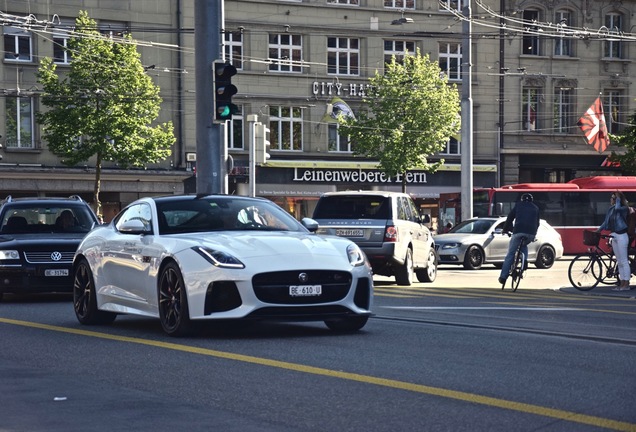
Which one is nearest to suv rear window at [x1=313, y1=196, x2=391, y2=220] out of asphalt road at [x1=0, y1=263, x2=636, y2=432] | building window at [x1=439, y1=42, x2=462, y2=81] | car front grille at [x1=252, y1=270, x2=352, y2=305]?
asphalt road at [x1=0, y1=263, x2=636, y2=432]

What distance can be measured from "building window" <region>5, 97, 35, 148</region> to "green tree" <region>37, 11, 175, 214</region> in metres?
4.53

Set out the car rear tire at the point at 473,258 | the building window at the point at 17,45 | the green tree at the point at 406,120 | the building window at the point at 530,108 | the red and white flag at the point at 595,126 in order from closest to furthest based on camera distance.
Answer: the car rear tire at the point at 473,258, the building window at the point at 17,45, the green tree at the point at 406,120, the red and white flag at the point at 595,126, the building window at the point at 530,108

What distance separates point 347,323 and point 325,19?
48048 millimetres

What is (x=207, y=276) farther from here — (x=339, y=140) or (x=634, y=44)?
(x=634, y=44)

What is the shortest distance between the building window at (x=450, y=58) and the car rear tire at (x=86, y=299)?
49550mm

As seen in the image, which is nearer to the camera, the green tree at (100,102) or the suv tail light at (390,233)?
the suv tail light at (390,233)

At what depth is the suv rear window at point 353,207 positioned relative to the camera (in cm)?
2384

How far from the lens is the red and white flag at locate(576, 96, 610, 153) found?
194 feet

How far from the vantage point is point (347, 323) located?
1235 centimetres

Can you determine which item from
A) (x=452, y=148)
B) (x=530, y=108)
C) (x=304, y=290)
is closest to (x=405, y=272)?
(x=304, y=290)

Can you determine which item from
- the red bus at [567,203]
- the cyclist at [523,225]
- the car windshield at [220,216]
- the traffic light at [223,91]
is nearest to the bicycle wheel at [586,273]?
the cyclist at [523,225]

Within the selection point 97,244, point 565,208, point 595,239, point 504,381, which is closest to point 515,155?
point 565,208

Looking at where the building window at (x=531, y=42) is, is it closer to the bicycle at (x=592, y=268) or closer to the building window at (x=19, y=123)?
the building window at (x=19, y=123)

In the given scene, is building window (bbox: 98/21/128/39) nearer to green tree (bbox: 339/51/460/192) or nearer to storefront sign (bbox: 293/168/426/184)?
green tree (bbox: 339/51/460/192)
